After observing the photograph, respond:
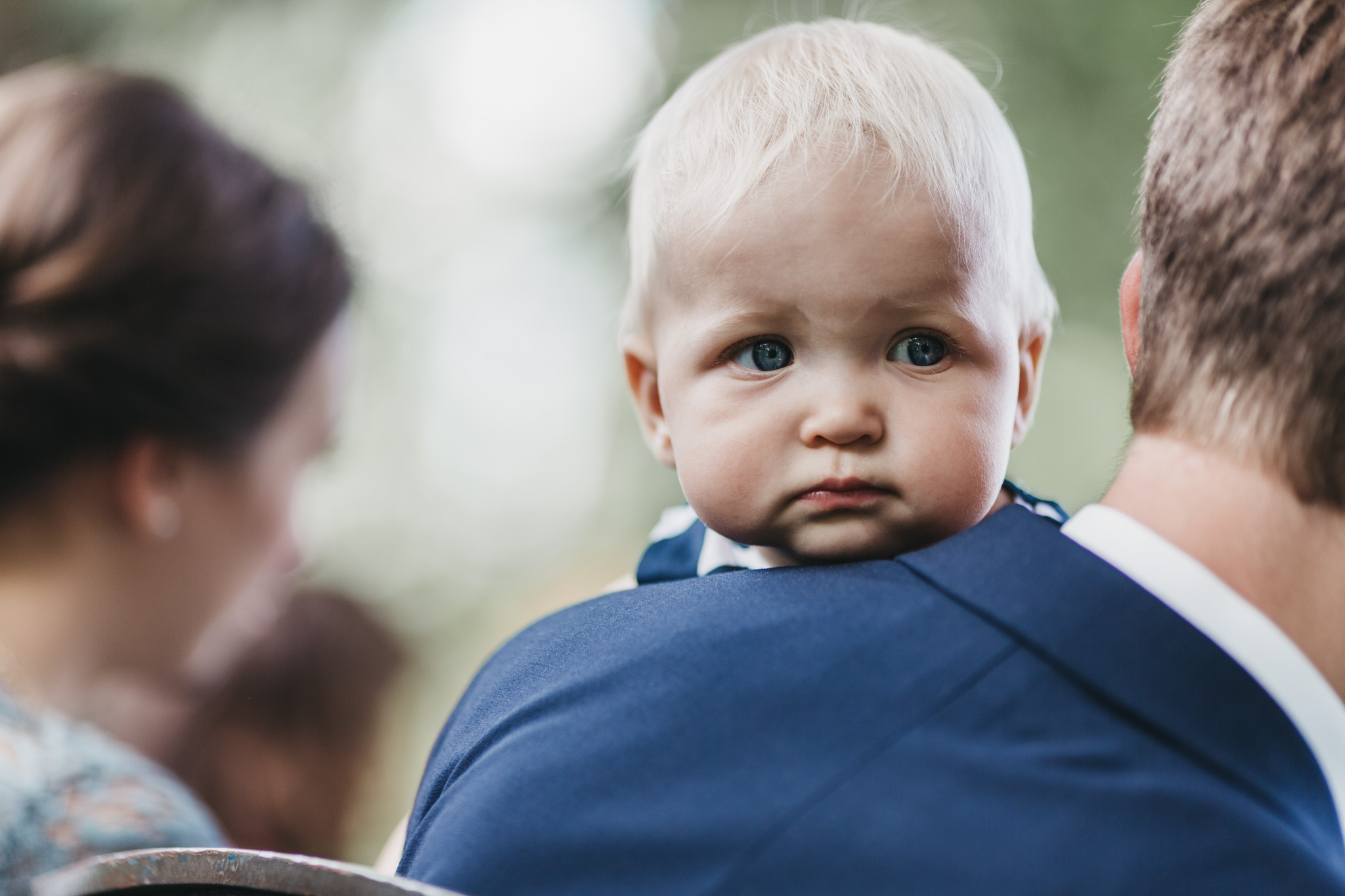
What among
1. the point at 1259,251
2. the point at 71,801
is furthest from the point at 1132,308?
the point at 71,801

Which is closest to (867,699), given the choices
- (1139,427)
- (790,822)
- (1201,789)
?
(790,822)

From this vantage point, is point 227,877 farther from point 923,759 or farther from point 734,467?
point 734,467

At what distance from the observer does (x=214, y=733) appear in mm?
2854

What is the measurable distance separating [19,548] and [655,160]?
3.25 ft

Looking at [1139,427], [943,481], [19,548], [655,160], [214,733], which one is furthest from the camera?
[214,733]

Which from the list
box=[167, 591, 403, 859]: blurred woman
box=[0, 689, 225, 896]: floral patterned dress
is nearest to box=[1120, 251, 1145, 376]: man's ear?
box=[0, 689, 225, 896]: floral patterned dress

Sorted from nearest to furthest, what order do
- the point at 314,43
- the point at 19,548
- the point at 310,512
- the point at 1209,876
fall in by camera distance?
the point at 1209,876 → the point at 19,548 → the point at 310,512 → the point at 314,43

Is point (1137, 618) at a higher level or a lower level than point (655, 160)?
lower

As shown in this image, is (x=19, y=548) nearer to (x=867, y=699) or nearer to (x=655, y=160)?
(x=655, y=160)

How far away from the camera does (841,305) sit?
41.3 inches

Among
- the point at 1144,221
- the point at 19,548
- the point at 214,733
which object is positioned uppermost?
the point at 1144,221

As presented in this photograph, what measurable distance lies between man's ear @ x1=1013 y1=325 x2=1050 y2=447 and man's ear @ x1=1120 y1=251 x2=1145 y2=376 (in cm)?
24

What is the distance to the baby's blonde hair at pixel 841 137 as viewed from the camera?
1.08 meters

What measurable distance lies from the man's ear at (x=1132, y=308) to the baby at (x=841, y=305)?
133mm
